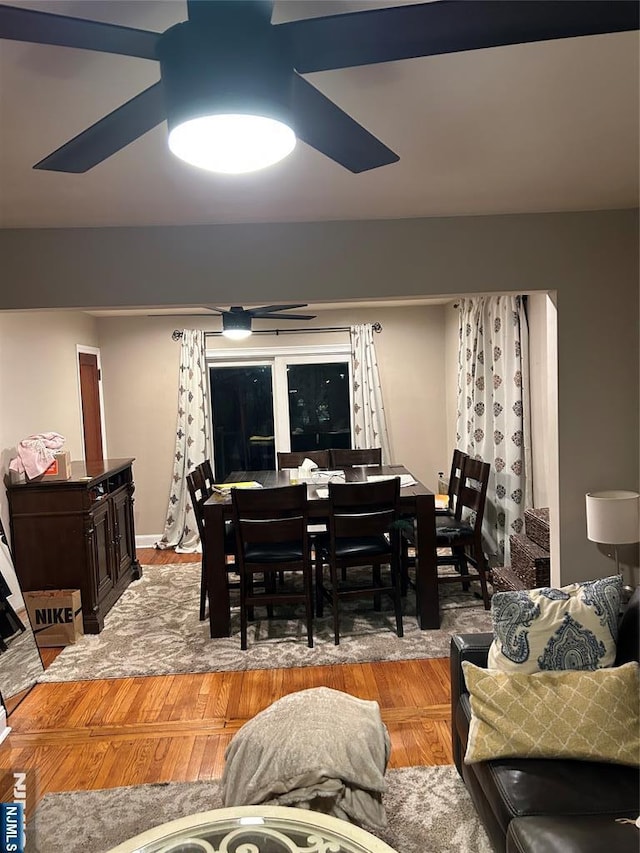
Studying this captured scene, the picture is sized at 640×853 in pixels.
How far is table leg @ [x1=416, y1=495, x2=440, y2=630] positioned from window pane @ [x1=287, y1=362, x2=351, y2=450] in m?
2.77

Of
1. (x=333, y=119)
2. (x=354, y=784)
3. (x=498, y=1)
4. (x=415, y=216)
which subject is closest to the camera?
(x=498, y=1)

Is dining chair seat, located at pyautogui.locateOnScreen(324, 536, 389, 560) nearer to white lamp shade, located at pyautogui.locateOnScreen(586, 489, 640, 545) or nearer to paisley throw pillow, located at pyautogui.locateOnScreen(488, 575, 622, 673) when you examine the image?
white lamp shade, located at pyautogui.locateOnScreen(586, 489, 640, 545)

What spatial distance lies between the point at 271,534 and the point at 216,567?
0.51 metres

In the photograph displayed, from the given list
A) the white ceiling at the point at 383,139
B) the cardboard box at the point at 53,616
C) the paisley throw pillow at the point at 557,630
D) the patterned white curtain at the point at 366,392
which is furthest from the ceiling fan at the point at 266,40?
the patterned white curtain at the point at 366,392

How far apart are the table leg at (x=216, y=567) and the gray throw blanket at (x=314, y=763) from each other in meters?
1.71

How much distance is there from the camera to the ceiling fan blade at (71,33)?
1.06 meters

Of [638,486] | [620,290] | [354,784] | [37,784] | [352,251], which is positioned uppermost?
[352,251]

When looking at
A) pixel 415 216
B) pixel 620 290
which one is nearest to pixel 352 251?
pixel 415 216

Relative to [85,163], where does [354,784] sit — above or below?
below

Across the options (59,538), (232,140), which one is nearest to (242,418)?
(59,538)

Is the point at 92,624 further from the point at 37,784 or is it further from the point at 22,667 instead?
the point at 37,784

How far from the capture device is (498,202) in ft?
10.1

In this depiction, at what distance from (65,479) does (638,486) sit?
349cm

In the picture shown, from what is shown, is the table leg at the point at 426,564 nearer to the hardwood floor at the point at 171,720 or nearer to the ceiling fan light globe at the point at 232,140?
the hardwood floor at the point at 171,720
